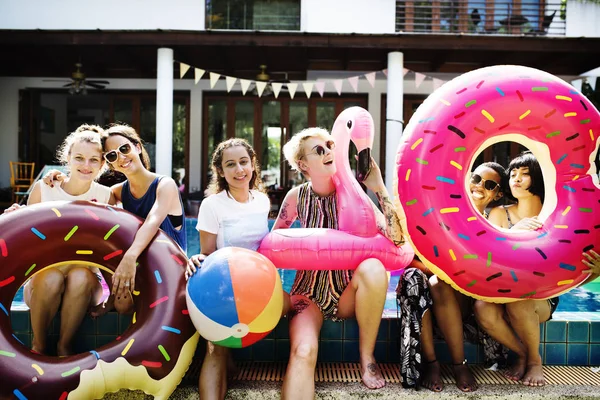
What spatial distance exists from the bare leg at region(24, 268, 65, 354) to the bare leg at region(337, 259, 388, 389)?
1.27m

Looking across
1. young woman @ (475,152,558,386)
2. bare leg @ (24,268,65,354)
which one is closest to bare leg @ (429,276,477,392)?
young woman @ (475,152,558,386)

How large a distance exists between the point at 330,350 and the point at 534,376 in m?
0.92

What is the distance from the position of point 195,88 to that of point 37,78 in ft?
11.5

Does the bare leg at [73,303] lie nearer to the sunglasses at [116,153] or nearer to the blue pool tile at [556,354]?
the sunglasses at [116,153]

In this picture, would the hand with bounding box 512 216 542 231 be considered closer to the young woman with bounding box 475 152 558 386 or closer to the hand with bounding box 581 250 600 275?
the young woman with bounding box 475 152 558 386

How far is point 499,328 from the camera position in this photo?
2.18 meters

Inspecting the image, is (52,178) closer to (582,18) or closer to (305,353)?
(305,353)

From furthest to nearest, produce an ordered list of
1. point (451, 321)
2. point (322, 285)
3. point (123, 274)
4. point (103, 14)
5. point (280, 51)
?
point (103, 14) → point (280, 51) → point (322, 285) → point (451, 321) → point (123, 274)

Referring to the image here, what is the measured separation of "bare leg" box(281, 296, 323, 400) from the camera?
Answer: 191 cm

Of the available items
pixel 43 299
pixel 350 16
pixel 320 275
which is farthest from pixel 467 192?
pixel 350 16

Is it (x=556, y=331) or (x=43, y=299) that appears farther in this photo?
(x=556, y=331)

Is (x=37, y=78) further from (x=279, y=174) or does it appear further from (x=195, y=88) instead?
(x=279, y=174)

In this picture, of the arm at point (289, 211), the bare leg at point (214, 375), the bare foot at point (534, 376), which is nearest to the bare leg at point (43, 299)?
the bare leg at point (214, 375)

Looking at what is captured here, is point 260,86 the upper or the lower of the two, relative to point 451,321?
upper
